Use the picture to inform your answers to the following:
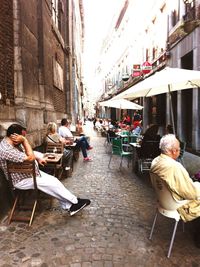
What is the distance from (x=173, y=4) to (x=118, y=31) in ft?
71.9

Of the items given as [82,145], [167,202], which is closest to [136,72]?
[82,145]

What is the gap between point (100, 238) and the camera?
393 cm

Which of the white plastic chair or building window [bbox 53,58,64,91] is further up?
building window [bbox 53,58,64,91]

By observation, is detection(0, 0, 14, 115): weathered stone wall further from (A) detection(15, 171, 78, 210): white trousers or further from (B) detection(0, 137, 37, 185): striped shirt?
(A) detection(15, 171, 78, 210): white trousers

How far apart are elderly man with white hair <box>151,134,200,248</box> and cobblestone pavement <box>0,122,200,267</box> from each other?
1.67 feet

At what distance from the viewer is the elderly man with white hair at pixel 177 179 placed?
3293 mm

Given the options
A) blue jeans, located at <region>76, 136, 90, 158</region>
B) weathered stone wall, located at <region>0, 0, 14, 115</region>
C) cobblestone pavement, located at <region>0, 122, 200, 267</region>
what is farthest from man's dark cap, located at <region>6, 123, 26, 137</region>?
blue jeans, located at <region>76, 136, 90, 158</region>

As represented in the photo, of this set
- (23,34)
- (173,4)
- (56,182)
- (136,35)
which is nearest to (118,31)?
(136,35)

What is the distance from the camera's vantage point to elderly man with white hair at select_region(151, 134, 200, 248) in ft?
10.8

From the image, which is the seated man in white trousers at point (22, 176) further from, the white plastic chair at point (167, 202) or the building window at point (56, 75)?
the building window at point (56, 75)

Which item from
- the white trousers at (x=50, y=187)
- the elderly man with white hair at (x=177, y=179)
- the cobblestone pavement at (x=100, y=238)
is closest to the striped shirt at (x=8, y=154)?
the white trousers at (x=50, y=187)

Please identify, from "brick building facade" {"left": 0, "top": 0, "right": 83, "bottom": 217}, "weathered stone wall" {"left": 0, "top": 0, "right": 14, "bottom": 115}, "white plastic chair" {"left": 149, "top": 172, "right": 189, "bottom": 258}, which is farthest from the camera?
"brick building facade" {"left": 0, "top": 0, "right": 83, "bottom": 217}

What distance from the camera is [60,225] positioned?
4379 millimetres

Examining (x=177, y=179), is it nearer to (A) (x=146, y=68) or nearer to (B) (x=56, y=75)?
(B) (x=56, y=75)
